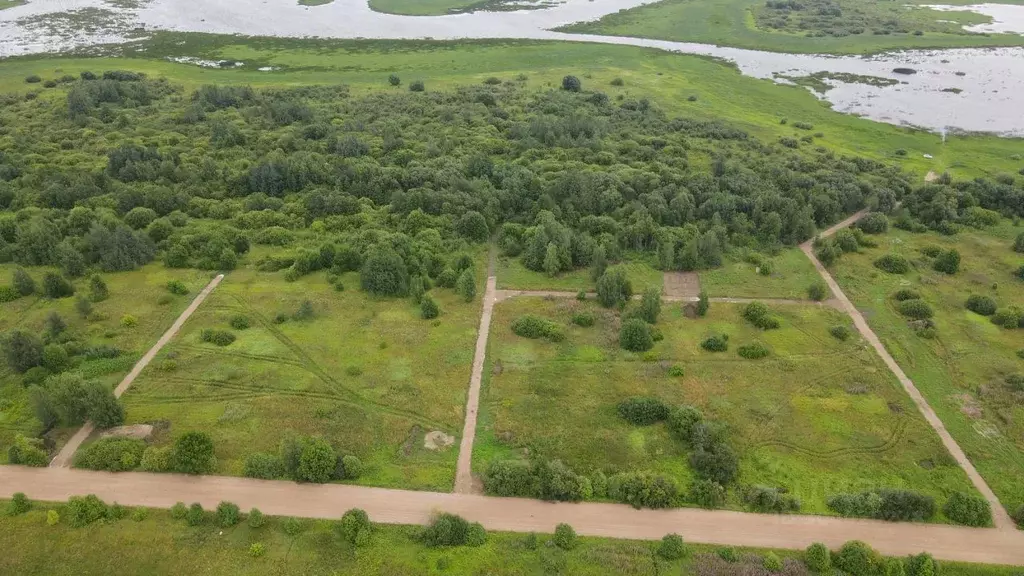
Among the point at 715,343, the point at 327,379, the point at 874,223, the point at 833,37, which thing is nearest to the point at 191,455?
the point at 327,379

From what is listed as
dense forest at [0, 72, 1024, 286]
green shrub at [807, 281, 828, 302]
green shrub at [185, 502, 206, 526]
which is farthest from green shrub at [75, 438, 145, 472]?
green shrub at [807, 281, 828, 302]

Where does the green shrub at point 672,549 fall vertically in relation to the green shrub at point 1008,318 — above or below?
below

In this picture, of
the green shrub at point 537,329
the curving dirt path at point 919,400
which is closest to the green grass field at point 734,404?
the green shrub at point 537,329

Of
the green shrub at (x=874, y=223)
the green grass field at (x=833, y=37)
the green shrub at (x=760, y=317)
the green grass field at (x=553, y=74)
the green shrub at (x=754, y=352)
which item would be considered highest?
the green grass field at (x=833, y=37)

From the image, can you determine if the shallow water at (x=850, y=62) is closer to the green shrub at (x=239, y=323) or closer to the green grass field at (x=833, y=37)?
the green grass field at (x=833, y=37)

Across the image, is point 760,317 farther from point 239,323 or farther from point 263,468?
point 239,323

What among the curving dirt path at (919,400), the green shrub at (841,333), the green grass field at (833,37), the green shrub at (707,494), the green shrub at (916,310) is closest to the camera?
the green shrub at (707,494)

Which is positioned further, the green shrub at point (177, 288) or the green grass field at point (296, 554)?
the green shrub at point (177, 288)

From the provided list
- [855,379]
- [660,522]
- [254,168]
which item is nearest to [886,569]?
[660,522]
